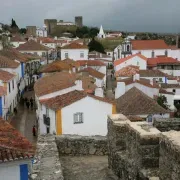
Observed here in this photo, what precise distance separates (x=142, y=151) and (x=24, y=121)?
22.5 meters

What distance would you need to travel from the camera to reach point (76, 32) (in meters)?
125

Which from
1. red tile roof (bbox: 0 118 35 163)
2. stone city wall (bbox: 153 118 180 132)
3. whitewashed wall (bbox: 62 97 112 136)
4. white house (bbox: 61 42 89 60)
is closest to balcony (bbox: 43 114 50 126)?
whitewashed wall (bbox: 62 97 112 136)

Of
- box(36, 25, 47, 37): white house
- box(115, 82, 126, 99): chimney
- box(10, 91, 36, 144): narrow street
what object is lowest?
box(10, 91, 36, 144): narrow street

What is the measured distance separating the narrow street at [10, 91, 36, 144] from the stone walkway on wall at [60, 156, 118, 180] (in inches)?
528

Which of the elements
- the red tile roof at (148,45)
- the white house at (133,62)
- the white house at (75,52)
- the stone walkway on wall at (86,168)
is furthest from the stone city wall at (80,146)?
the red tile roof at (148,45)

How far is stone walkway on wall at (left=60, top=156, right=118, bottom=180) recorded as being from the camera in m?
8.28

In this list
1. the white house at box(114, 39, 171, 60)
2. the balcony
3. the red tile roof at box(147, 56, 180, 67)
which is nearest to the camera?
the balcony

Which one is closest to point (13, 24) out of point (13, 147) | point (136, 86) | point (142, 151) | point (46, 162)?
point (136, 86)

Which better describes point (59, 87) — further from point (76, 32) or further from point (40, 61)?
point (76, 32)

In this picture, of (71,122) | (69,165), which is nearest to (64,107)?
(71,122)

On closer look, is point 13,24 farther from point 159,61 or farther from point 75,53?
point 159,61

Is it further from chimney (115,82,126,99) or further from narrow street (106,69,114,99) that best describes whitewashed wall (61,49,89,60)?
chimney (115,82,126,99)

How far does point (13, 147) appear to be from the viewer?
260 inches

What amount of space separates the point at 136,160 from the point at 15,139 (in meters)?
2.27
